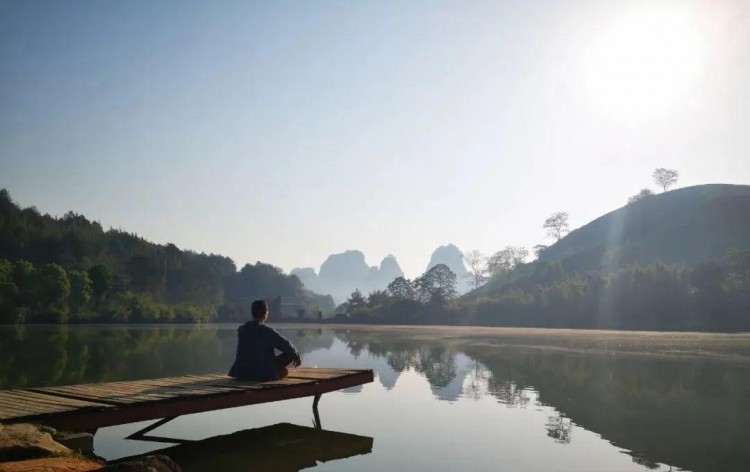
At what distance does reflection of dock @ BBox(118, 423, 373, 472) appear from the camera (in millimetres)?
9445

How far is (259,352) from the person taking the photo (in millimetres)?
12734

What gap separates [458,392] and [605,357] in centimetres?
1523

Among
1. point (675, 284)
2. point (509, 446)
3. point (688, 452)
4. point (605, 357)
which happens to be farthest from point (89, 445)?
point (675, 284)

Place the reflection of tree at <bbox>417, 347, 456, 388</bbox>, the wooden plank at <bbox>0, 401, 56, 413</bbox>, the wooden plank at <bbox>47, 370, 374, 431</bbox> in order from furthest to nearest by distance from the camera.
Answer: the reflection of tree at <bbox>417, 347, 456, 388</bbox>
the wooden plank at <bbox>47, 370, 374, 431</bbox>
the wooden plank at <bbox>0, 401, 56, 413</bbox>

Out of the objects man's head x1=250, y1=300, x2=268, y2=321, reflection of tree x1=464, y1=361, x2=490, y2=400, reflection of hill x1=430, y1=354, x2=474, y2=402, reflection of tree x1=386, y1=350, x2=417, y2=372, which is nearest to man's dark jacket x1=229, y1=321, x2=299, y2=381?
man's head x1=250, y1=300, x2=268, y2=321

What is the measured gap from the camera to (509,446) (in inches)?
432

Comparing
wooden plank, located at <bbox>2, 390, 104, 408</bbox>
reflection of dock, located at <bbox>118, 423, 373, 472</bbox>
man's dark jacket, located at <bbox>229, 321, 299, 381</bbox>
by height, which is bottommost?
reflection of dock, located at <bbox>118, 423, 373, 472</bbox>

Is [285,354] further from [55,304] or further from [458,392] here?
[55,304]

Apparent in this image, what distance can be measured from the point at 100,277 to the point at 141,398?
80.7m

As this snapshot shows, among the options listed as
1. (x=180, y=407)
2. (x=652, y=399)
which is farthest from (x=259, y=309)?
(x=652, y=399)

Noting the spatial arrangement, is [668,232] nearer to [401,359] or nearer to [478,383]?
[401,359]

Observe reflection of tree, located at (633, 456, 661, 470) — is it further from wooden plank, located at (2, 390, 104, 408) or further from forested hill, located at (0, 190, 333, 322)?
forested hill, located at (0, 190, 333, 322)

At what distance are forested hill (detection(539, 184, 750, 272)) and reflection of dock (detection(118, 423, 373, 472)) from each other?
125m

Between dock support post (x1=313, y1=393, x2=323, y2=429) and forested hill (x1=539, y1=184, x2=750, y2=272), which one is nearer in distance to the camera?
dock support post (x1=313, y1=393, x2=323, y2=429)
